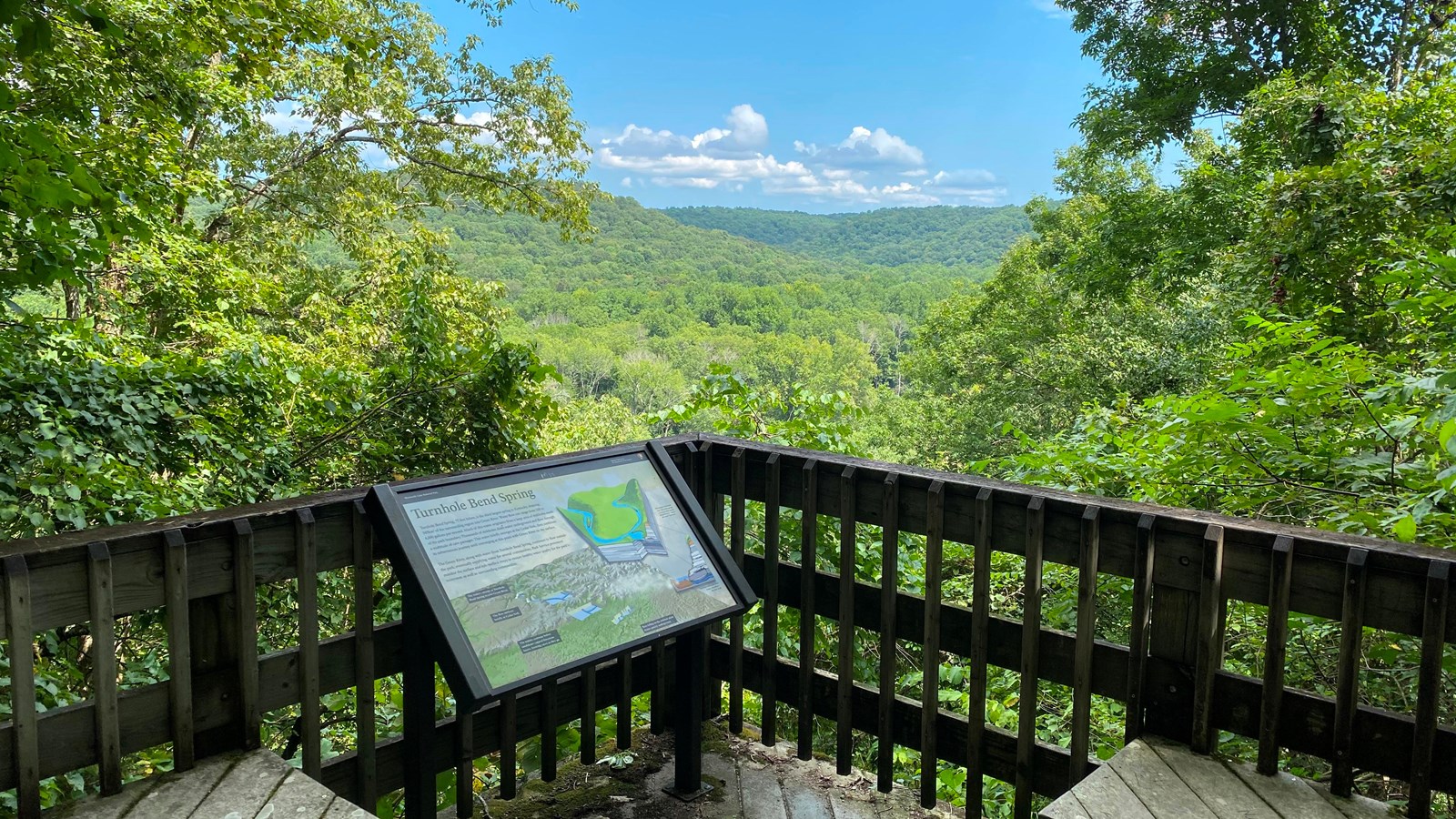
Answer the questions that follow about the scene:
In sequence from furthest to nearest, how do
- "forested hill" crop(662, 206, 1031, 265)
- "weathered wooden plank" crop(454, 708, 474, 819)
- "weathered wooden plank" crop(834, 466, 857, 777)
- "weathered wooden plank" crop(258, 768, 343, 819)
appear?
"forested hill" crop(662, 206, 1031, 265), "weathered wooden plank" crop(834, 466, 857, 777), "weathered wooden plank" crop(454, 708, 474, 819), "weathered wooden plank" crop(258, 768, 343, 819)

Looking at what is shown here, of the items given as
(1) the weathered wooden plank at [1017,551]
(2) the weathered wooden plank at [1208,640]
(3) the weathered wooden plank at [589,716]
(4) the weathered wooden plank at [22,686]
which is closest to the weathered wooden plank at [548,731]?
(3) the weathered wooden plank at [589,716]

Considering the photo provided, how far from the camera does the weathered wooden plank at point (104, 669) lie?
1.66 meters

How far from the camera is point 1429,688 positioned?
1700 millimetres

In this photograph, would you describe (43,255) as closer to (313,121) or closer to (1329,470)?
(1329,470)

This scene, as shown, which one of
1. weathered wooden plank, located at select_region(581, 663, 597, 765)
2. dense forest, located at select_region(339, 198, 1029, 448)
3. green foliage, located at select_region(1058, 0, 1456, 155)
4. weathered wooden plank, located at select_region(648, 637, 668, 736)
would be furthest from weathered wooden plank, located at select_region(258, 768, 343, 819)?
dense forest, located at select_region(339, 198, 1029, 448)

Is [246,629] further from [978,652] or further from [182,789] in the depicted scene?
[978,652]

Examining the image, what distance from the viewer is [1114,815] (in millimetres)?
1712

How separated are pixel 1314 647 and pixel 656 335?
46577mm

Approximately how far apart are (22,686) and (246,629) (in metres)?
0.38

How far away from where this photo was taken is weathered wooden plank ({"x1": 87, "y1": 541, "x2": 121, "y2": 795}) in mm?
1659

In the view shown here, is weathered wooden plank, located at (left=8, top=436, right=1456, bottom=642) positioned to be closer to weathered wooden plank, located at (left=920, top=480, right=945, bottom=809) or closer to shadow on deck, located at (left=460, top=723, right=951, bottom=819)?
weathered wooden plank, located at (left=920, top=480, right=945, bottom=809)

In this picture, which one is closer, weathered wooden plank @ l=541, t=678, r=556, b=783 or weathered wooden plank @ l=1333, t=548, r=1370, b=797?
weathered wooden plank @ l=1333, t=548, r=1370, b=797

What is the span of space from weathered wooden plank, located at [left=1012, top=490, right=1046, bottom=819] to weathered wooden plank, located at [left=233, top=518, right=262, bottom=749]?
171 cm

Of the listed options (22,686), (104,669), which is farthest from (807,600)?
(22,686)
